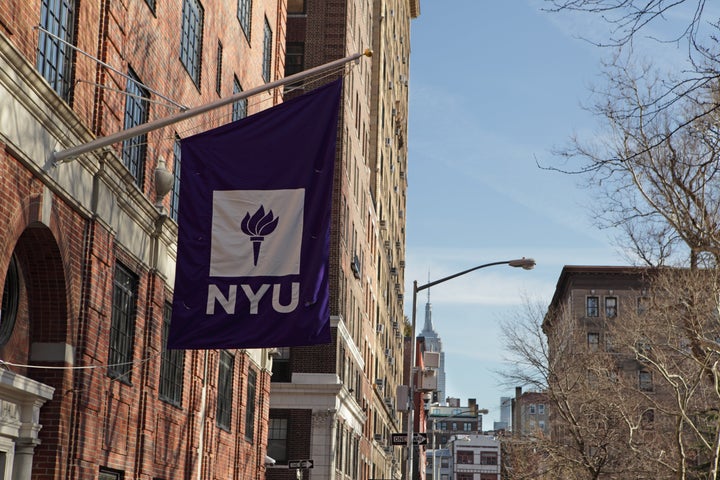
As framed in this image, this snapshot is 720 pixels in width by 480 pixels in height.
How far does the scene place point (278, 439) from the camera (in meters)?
45.3

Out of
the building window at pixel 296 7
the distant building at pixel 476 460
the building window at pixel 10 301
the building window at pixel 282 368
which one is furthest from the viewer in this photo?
Answer: the distant building at pixel 476 460

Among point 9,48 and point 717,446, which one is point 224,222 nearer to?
point 9,48

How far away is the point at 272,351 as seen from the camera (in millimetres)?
32688

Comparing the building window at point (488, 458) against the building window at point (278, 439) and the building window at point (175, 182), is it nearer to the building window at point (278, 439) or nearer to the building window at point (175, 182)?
the building window at point (278, 439)

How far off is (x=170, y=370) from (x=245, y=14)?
10869mm

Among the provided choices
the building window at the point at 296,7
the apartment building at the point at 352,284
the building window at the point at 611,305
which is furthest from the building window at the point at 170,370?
the building window at the point at 611,305

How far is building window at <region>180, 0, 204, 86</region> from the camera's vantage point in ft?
73.2

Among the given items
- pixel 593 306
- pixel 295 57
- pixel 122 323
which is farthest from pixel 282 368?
pixel 593 306

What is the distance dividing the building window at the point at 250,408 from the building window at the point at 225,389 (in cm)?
231

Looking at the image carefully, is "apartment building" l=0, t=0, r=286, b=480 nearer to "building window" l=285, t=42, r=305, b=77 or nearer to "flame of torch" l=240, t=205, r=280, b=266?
"flame of torch" l=240, t=205, r=280, b=266

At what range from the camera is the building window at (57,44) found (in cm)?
1458

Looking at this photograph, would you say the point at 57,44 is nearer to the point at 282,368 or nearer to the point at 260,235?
the point at 260,235

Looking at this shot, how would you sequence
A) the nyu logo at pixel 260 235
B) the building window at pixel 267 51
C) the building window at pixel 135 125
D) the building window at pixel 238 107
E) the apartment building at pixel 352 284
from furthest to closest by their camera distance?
the apartment building at pixel 352 284
the building window at pixel 267 51
the building window at pixel 238 107
the building window at pixel 135 125
the nyu logo at pixel 260 235

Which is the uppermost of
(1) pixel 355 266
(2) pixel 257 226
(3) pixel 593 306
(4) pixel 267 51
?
(3) pixel 593 306
